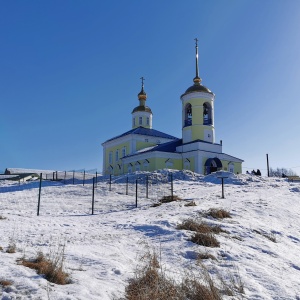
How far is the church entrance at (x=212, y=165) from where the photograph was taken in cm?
3438

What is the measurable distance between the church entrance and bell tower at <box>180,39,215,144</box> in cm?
259

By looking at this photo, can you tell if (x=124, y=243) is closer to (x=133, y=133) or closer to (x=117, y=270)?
(x=117, y=270)

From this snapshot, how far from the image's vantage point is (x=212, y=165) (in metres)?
34.6

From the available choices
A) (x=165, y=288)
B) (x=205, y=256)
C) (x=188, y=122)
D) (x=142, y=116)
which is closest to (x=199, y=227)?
(x=205, y=256)

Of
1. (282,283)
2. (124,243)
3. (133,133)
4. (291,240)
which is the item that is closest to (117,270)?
(124,243)

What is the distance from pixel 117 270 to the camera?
5035 mm

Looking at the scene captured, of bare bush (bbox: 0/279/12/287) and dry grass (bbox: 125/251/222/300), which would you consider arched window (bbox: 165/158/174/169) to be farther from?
bare bush (bbox: 0/279/12/287)

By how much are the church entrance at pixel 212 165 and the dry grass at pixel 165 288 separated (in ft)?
98.4

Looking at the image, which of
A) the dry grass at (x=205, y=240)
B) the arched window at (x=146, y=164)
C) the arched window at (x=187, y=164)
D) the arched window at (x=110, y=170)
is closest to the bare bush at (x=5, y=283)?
the dry grass at (x=205, y=240)

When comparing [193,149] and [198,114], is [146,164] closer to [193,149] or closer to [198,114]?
[193,149]

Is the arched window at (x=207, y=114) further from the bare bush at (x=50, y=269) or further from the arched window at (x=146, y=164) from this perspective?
the bare bush at (x=50, y=269)

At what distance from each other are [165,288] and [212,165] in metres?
31.0

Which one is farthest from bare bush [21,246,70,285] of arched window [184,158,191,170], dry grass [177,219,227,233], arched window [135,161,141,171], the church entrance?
arched window [135,161,141,171]

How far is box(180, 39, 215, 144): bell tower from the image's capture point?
36.2 m
